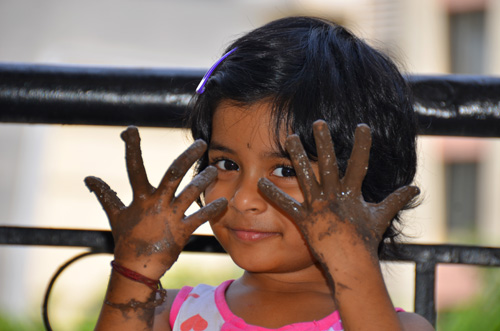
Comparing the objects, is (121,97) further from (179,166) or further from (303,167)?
(303,167)

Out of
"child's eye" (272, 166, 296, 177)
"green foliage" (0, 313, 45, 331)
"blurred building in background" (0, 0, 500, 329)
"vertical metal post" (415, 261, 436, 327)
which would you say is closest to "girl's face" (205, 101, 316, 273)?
"child's eye" (272, 166, 296, 177)

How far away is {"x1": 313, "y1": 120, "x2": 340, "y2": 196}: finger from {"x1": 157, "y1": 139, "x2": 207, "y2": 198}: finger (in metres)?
0.22

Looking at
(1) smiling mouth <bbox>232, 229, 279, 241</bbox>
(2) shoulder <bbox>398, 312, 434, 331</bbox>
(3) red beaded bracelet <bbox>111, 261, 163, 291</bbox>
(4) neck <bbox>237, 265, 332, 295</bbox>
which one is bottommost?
(2) shoulder <bbox>398, 312, 434, 331</bbox>

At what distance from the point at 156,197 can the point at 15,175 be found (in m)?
7.72

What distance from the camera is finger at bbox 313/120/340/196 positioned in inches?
50.8

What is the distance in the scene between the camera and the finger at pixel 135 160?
1331mm

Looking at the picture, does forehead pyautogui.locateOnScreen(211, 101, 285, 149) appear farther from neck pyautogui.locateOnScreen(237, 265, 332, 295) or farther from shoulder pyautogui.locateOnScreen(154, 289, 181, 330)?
shoulder pyautogui.locateOnScreen(154, 289, 181, 330)

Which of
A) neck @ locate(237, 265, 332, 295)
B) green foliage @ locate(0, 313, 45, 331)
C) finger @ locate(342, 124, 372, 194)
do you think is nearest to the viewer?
finger @ locate(342, 124, 372, 194)

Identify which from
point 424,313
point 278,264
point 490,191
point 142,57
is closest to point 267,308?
point 278,264

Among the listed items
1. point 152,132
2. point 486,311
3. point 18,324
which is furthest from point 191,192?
point 152,132

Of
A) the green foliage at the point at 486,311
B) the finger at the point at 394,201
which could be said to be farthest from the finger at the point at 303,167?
the green foliage at the point at 486,311

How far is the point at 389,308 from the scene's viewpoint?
131 cm

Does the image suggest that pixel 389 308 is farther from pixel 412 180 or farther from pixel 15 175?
pixel 15 175

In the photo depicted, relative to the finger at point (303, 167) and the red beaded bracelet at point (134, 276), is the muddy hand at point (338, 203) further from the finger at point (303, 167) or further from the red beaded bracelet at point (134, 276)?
the red beaded bracelet at point (134, 276)
